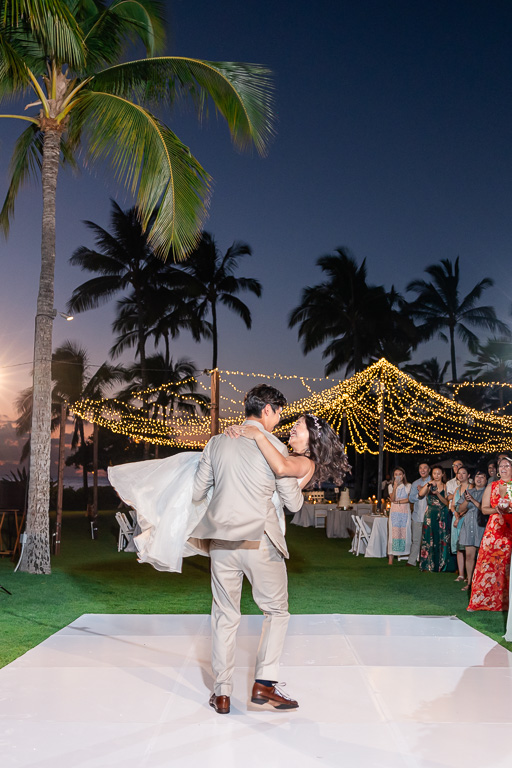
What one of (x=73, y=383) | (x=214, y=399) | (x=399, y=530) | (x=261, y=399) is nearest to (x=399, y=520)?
(x=399, y=530)

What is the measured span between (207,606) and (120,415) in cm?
2413

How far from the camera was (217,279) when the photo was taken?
3147cm

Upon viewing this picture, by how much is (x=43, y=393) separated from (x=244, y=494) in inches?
299

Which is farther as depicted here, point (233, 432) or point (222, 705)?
point (233, 432)

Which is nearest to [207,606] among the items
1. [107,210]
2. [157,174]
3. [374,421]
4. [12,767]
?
[12,767]

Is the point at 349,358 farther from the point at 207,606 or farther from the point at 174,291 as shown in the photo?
the point at 207,606

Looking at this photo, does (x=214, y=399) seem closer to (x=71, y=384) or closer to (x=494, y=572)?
(x=494, y=572)

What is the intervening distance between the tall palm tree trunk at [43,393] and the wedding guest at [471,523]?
225 inches

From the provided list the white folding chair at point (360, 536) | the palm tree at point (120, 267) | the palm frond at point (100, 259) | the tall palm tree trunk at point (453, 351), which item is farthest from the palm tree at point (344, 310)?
the white folding chair at point (360, 536)

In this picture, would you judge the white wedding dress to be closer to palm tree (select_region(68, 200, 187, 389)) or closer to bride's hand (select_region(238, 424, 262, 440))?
bride's hand (select_region(238, 424, 262, 440))

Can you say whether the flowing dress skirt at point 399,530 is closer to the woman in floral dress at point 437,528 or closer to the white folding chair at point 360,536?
the woman in floral dress at point 437,528

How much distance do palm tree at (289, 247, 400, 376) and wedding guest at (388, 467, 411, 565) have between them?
784 inches

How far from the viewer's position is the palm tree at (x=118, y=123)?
34.2ft

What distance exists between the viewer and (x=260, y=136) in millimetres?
10656
